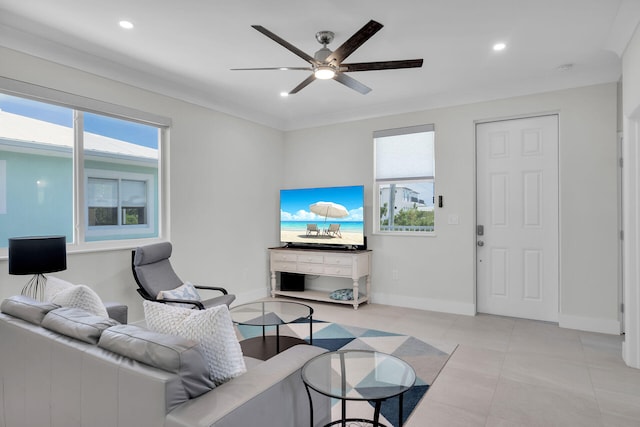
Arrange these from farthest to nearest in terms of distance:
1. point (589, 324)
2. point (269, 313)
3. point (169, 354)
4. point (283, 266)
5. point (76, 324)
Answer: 1. point (283, 266)
2. point (589, 324)
3. point (269, 313)
4. point (76, 324)
5. point (169, 354)

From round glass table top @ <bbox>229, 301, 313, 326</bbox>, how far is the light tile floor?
1.10m

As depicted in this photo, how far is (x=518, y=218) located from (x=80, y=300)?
4278mm

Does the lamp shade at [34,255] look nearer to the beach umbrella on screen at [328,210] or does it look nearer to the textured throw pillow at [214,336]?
the textured throw pillow at [214,336]

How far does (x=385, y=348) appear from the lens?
10.9 feet

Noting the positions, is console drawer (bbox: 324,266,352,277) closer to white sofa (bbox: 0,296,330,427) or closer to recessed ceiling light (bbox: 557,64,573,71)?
white sofa (bbox: 0,296,330,427)

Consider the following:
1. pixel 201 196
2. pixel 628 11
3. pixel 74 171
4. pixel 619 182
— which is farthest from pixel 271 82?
pixel 619 182

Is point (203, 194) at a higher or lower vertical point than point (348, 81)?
lower

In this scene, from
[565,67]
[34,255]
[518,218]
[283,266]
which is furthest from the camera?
[283,266]

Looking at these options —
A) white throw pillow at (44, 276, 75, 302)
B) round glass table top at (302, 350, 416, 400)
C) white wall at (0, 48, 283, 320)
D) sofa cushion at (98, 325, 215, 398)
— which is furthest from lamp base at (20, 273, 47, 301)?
round glass table top at (302, 350, 416, 400)

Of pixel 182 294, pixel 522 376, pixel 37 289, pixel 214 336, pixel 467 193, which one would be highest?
pixel 467 193

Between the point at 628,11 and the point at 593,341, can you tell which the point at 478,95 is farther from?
the point at 593,341

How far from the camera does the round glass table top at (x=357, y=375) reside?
156cm

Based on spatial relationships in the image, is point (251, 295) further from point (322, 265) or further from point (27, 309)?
point (27, 309)


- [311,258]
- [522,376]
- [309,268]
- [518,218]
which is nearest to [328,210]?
[311,258]
